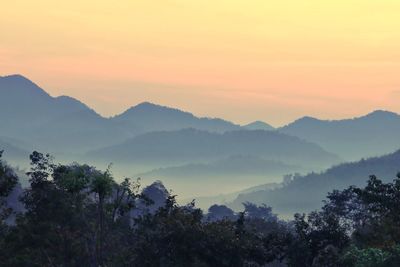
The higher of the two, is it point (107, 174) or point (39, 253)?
point (107, 174)

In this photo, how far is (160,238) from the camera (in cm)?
4569

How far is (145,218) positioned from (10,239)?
42.2 ft

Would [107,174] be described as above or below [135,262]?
above

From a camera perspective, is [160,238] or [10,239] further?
[10,239]

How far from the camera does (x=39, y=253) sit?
52.7m

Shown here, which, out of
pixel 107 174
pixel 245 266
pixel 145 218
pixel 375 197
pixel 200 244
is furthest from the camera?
pixel 145 218

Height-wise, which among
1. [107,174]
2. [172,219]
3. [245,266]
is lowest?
[245,266]

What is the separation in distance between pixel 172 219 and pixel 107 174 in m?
9.01

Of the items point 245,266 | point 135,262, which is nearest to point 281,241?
point 245,266

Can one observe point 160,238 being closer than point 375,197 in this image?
Yes

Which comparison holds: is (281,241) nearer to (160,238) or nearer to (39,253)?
(160,238)

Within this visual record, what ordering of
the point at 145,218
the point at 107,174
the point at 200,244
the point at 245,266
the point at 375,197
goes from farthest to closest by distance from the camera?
the point at 145,218 → the point at 375,197 → the point at 245,266 → the point at 200,244 → the point at 107,174

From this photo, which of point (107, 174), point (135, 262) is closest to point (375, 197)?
point (135, 262)

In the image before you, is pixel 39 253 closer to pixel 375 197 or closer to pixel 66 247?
pixel 66 247
